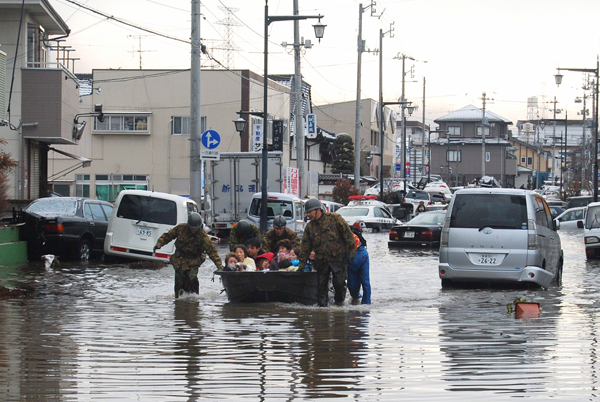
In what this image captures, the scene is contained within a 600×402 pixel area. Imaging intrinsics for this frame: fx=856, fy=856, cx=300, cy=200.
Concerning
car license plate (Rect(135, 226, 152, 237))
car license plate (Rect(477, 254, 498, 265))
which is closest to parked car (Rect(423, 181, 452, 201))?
car license plate (Rect(135, 226, 152, 237))

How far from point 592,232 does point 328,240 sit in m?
13.8

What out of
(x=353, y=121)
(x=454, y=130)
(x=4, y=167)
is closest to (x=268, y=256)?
(x=4, y=167)

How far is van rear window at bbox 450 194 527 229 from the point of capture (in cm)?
1462

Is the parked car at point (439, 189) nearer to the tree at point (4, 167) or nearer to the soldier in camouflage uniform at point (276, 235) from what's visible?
the tree at point (4, 167)

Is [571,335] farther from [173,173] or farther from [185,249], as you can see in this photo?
[173,173]

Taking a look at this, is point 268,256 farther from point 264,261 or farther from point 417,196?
point 417,196

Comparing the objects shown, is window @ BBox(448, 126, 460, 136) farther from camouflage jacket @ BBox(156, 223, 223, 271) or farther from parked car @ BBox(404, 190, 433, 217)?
camouflage jacket @ BBox(156, 223, 223, 271)

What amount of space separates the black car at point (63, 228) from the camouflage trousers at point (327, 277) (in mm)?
9413

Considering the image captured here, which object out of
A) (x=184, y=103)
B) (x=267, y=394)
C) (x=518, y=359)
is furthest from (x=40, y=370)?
(x=184, y=103)

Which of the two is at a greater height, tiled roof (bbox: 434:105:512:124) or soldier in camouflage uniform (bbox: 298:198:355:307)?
tiled roof (bbox: 434:105:512:124)

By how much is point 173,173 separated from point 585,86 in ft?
145

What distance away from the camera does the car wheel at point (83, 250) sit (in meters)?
20.5

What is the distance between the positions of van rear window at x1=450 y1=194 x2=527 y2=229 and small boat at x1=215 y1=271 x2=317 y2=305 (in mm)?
3617

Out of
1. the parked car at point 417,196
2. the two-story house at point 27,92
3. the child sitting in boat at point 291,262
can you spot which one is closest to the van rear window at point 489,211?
the child sitting in boat at point 291,262
